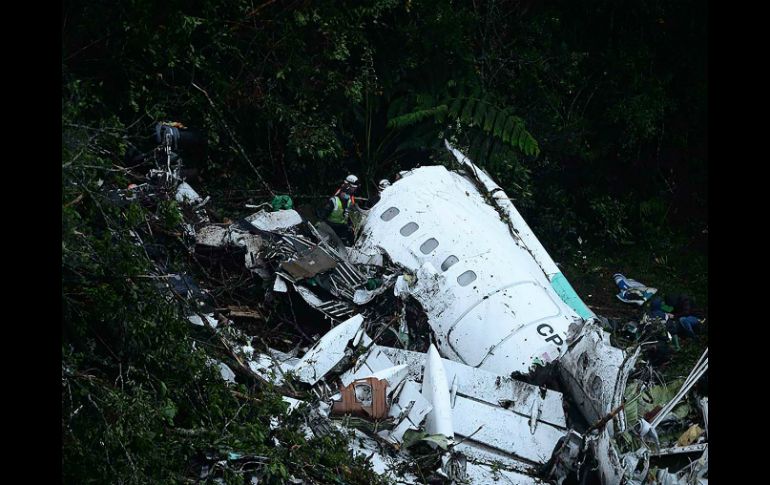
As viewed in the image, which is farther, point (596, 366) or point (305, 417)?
point (596, 366)

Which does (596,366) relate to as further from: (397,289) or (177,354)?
(177,354)

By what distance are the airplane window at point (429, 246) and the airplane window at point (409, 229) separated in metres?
0.25

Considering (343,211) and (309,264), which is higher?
(343,211)

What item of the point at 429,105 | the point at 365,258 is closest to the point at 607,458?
the point at 365,258

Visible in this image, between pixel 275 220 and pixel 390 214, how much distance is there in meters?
1.46

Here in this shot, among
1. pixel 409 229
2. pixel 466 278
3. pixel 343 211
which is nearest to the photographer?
pixel 466 278

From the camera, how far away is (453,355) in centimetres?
986

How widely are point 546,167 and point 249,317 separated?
19.5ft

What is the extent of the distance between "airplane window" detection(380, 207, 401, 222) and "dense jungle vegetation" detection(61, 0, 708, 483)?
1.79m

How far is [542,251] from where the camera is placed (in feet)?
37.0

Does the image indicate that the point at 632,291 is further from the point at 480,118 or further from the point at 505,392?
the point at 505,392

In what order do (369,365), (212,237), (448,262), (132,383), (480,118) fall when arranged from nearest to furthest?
(132,383), (369,365), (448,262), (212,237), (480,118)

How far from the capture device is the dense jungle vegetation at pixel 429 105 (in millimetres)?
11258

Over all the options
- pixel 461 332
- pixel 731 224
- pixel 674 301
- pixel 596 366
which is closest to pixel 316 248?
pixel 461 332
